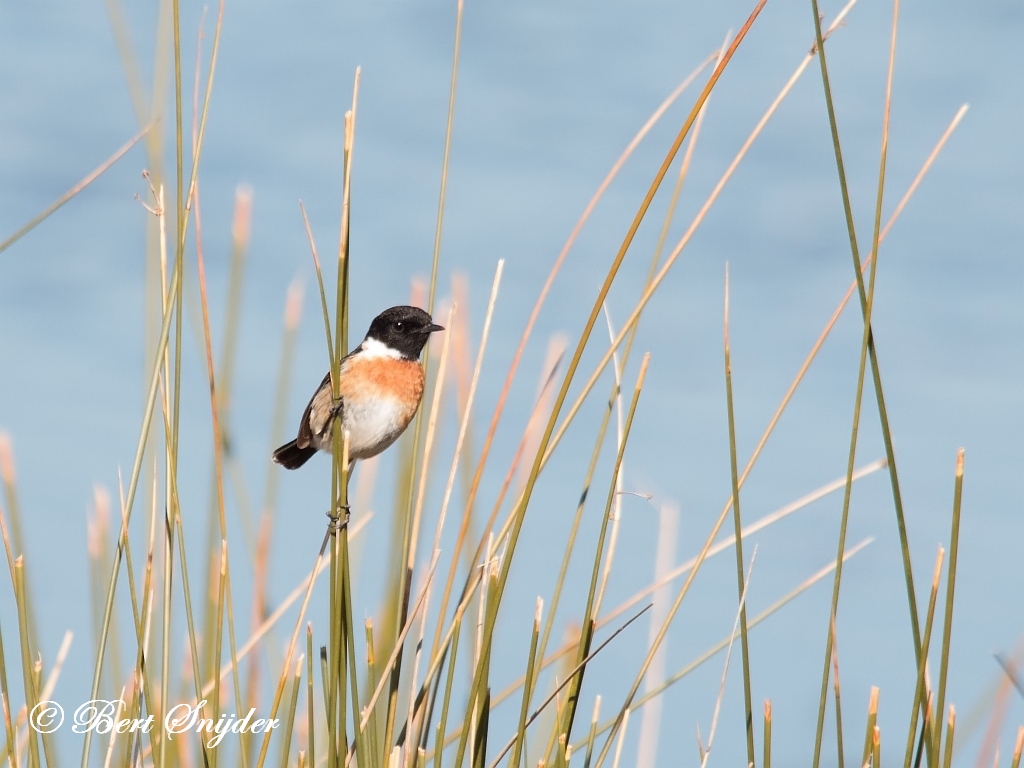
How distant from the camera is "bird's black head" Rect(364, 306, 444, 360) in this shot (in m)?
4.34

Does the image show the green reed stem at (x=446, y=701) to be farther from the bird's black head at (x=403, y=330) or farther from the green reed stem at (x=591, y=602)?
the bird's black head at (x=403, y=330)

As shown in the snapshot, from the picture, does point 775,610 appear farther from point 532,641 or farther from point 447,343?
point 447,343

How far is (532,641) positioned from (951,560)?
0.80 meters

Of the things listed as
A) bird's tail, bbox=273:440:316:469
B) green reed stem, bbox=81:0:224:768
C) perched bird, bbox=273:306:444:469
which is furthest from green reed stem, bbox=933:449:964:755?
bird's tail, bbox=273:440:316:469

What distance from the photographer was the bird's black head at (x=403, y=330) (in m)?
4.34

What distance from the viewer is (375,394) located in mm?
4137

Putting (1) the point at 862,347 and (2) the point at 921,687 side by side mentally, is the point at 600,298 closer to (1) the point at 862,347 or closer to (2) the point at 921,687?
(1) the point at 862,347

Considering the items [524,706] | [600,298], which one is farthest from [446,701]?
[600,298]

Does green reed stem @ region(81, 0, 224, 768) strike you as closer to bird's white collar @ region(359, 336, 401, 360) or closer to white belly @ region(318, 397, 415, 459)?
white belly @ region(318, 397, 415, 459)

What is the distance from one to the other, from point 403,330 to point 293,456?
728 mm

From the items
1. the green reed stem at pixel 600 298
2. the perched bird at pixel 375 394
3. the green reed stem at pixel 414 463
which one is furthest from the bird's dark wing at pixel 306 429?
the green reed stem at pixel 600 298

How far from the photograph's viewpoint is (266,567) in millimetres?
2889

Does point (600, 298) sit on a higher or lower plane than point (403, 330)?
higher

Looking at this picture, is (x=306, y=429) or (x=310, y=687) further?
(x=306, y=429)
